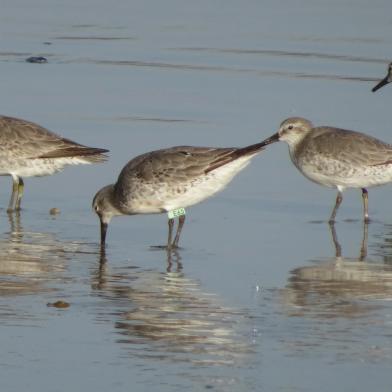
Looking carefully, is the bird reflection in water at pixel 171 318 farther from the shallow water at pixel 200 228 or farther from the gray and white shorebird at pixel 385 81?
the gray and white shorebird at pixel 385 81

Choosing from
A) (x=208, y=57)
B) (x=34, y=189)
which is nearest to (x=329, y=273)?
(x=34, y=189)

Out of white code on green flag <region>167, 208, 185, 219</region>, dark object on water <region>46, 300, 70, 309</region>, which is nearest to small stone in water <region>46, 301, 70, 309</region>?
dark object on water <region>46, 300, 70, 309</region>

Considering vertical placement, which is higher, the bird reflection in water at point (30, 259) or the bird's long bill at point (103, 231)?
the bird's long bill at point (103, 231)

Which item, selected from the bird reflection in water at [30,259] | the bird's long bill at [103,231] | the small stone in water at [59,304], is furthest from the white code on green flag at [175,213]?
the small stone in water at [59,304]

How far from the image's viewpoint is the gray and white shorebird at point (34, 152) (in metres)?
14.3

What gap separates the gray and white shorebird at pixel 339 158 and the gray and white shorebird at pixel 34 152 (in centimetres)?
191

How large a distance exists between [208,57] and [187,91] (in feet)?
8.11

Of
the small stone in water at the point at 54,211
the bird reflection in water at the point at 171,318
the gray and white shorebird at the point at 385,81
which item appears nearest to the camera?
the bird reflection in water at the point at 171,318

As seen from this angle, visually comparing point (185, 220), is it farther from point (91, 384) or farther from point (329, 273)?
point (91, 384)

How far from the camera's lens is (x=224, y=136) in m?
15.8

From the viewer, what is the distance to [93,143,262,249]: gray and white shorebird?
1240 cm

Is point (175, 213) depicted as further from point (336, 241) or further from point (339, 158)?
point (339, 158)

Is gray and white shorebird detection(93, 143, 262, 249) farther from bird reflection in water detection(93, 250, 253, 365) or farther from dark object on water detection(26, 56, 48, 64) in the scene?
dark object on water detection(26, 56, 48, 64)

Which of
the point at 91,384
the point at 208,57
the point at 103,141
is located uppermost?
the point at 208,57
